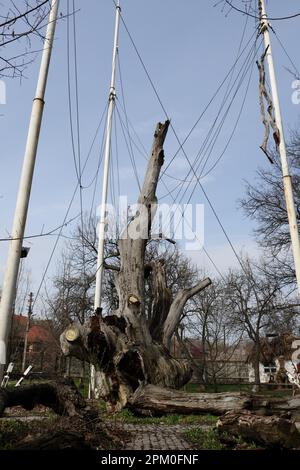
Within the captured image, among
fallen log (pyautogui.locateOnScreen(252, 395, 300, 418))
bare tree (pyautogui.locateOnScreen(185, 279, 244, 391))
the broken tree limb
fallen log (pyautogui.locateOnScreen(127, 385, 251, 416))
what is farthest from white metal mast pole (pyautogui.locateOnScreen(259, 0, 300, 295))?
bare tree (pyautogui.locateOnScreen(185, 279, 244, 391))

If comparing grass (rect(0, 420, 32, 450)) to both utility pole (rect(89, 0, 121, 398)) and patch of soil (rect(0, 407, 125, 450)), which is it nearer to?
patch of soil (rect(0, 407, 125, 450))

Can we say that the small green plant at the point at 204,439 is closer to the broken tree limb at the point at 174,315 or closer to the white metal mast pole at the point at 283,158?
the white metal mast pole at the point at 283,158

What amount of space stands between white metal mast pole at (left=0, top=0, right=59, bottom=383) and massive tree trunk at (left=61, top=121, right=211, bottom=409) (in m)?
3.60

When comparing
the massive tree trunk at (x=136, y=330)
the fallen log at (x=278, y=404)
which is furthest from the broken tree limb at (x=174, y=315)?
the fallen log at (x=278, y=404)

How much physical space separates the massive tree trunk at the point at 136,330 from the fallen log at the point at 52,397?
1.69 meters

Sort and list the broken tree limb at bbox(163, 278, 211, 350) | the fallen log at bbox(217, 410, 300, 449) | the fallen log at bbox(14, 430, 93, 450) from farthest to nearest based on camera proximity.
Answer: the broken tree limb at bbox(163, 278, 211, 350), the fallen log at bbox(217, 410, 300, 449), the fallen log at bbox(14, 430, 93, 450)

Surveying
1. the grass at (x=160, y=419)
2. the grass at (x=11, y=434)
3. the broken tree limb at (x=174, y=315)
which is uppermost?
the broken tree limb at (x=174, y=315)

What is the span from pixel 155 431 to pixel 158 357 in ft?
8.84

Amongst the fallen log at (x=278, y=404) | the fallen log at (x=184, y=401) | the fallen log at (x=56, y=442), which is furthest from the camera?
the fallen log at (x=184, y=401)

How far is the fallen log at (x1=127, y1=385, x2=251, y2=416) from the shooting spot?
23.3 feet

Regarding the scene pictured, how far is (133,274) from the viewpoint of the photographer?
1084 cm

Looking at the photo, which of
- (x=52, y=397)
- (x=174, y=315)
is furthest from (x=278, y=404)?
(x=174, y=315)

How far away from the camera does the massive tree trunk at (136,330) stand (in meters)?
8.96

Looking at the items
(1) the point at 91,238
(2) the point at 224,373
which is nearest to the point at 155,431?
(1) the point at 91,238
